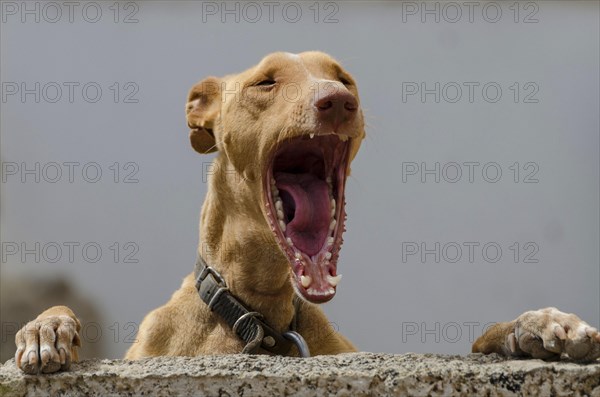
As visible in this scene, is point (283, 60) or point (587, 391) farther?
point (283, 60)

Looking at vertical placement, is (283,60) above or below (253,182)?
above

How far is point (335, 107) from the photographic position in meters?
3.11

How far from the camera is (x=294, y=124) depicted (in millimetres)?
3191

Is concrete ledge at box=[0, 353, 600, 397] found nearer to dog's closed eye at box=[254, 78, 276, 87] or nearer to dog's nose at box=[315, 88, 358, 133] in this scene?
dog's nose at box=[315, 88, 358, 133]

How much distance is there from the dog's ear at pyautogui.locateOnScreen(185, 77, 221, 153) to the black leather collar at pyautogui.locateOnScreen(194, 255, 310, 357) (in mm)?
616

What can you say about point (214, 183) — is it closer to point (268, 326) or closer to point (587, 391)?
point (268, 326)

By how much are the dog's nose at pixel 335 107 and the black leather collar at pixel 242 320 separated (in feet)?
2.49

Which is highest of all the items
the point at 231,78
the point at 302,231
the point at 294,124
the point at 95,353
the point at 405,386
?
the point at 231,78

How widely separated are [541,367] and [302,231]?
130cm

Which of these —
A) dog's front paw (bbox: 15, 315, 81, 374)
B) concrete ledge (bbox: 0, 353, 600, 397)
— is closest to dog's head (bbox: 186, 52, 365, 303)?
dog's front paw (bbox: 15, 315, 81, 374)

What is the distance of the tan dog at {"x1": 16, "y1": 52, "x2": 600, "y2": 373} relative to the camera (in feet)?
10.5

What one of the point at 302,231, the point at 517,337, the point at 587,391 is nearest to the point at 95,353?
the point at 302,231

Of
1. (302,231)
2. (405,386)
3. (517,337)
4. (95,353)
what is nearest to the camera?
(405,386)

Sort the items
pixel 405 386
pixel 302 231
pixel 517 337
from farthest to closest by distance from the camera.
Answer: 1. pixel 302 231
2. pixel 517 337
3. pixel 405 386
